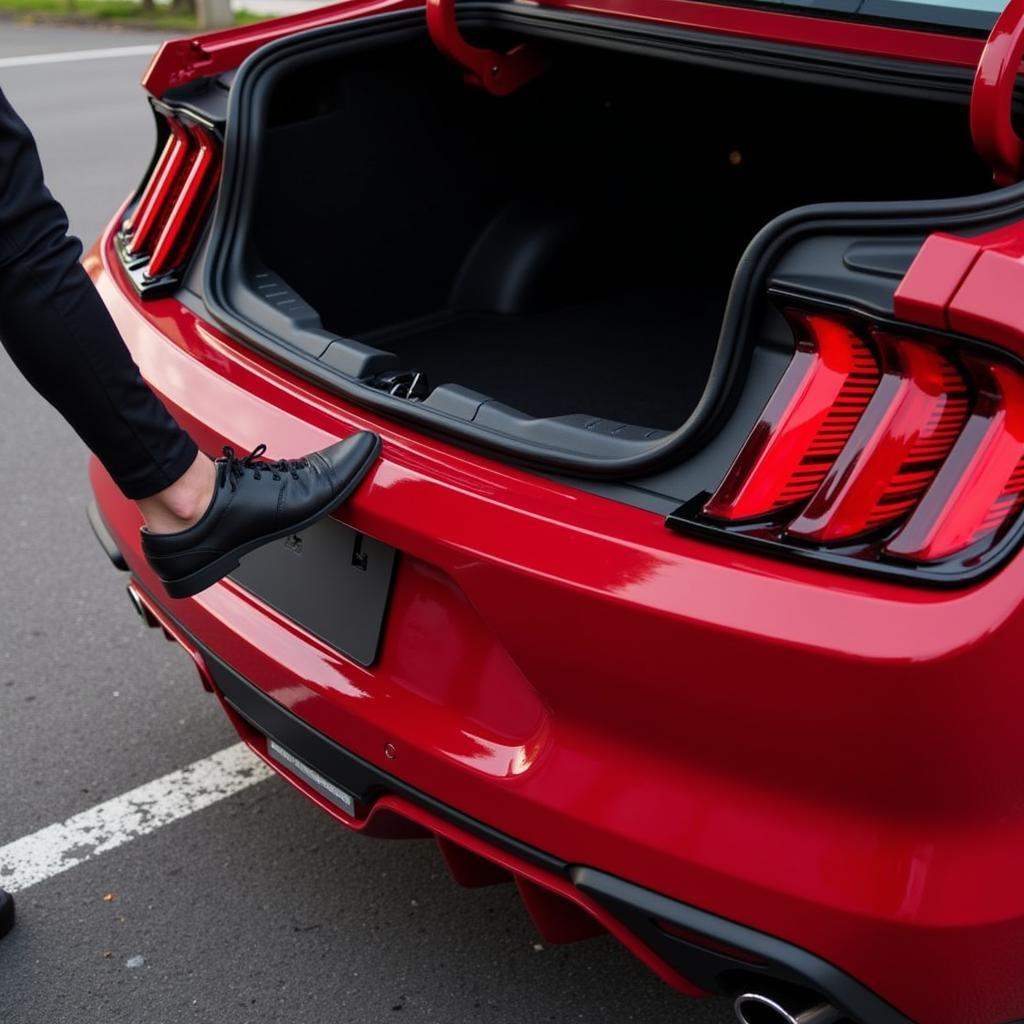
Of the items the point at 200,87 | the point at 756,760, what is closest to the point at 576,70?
the point at 200,87

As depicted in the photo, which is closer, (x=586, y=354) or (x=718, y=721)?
(x=718, y=721)

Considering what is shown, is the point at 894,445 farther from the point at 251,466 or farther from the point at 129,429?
the point at 129,429

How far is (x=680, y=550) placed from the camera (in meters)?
1.53

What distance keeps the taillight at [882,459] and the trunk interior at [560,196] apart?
85 cm

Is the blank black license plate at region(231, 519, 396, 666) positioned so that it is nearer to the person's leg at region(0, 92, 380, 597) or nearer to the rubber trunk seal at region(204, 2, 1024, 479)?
the person's leg at region(0, 92, 380, 597)

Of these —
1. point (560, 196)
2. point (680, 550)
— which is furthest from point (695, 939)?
point (560, 196)

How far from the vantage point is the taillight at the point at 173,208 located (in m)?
2.43

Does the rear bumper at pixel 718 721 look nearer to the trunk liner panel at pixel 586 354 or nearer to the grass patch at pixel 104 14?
the trunk liner panel at pixel 586 354

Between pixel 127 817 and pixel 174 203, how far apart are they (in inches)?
46.4

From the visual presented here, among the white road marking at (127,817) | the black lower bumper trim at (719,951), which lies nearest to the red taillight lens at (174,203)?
the white road marking at (127,817)

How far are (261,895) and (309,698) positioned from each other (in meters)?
0.65

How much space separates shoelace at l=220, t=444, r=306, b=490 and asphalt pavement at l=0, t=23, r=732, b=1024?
0.84m

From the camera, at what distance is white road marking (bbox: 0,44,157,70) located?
1257cm

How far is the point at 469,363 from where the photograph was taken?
2666 millimetres
